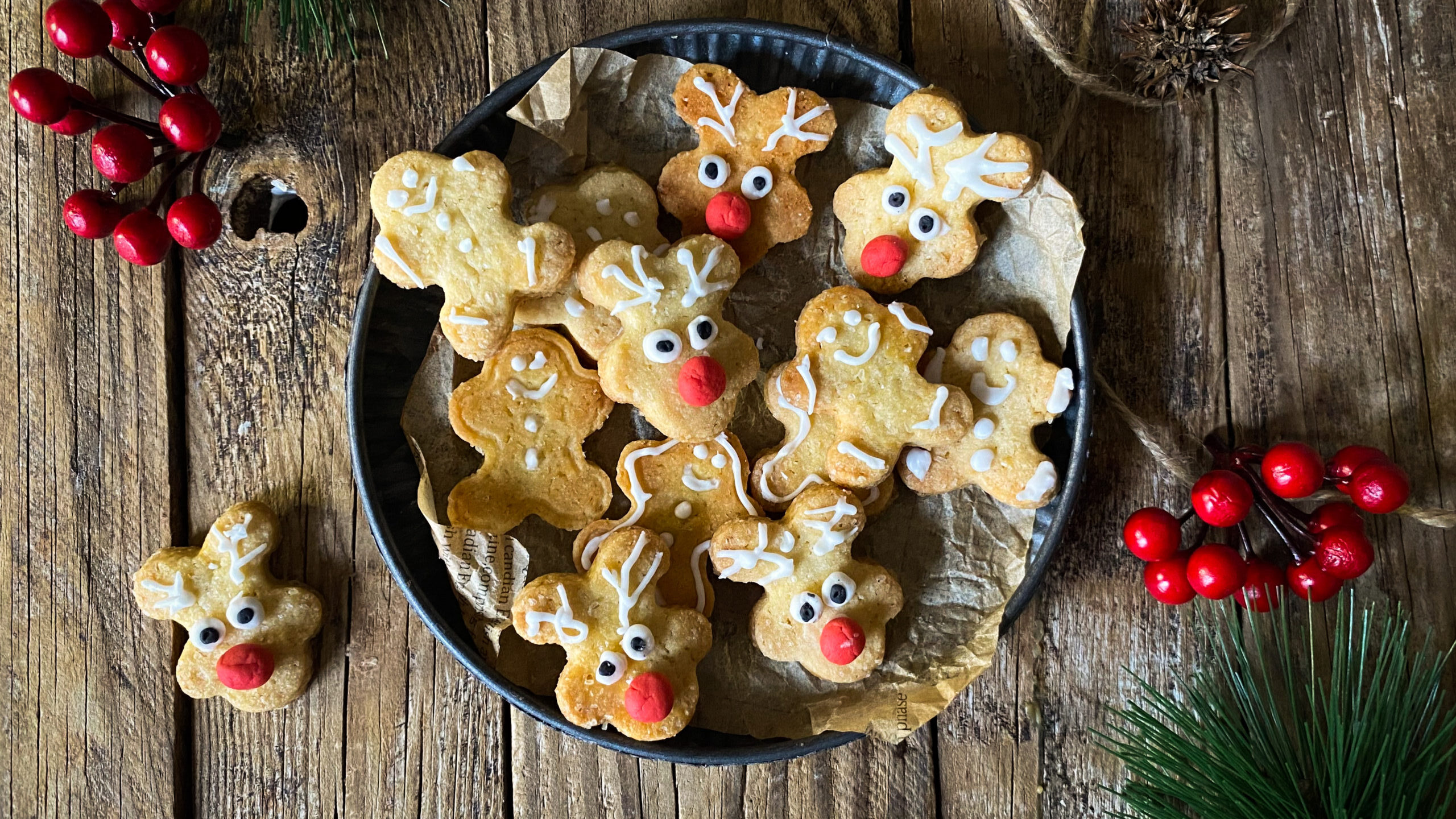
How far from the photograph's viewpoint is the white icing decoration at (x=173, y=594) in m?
1.40

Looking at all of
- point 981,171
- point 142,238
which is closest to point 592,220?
point 981,171

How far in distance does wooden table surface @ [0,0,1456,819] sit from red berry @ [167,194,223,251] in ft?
0.30

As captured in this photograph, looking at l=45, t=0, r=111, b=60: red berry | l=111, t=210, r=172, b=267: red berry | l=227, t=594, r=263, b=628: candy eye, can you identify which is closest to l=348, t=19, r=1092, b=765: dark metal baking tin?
l=227, t=594, r=263, b=628: candy eye

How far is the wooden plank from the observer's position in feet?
4.92

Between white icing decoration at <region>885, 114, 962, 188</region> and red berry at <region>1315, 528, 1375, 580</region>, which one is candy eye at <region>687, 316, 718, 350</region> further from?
red berry at <region>1315, 528, 1375, 580</region>

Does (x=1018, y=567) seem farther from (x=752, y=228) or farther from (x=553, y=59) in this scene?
(x=553, y=59)

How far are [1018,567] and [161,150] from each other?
1454mm

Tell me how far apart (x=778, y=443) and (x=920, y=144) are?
18.8 inches

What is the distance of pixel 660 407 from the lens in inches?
50.8

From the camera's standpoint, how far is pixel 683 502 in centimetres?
139

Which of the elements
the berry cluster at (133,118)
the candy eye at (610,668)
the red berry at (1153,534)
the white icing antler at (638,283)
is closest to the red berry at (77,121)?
the berry cluster at (133,118)

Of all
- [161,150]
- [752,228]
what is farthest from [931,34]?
[161,150]

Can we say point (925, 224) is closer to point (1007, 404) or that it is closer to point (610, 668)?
point (1007, 404)

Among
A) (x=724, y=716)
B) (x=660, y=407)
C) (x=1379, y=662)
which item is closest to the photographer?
(x=1379, y=662)
